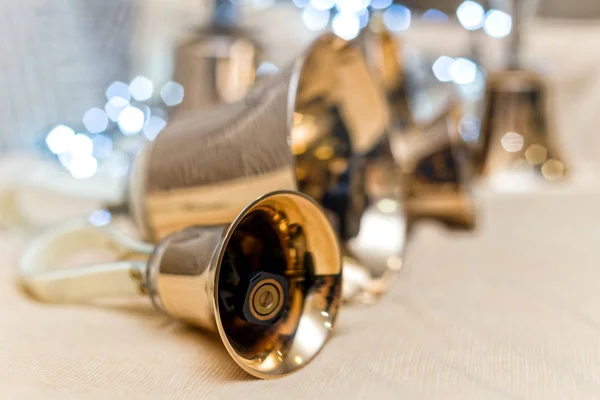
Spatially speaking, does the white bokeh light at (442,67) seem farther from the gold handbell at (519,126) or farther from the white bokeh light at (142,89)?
the white bokeh light at (142,89)

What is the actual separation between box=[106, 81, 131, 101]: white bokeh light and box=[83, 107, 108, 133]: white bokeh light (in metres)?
0.04

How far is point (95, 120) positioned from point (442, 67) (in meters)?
0.66

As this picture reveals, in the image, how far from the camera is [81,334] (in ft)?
1.18

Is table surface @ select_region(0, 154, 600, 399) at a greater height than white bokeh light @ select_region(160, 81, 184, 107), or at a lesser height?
lesser

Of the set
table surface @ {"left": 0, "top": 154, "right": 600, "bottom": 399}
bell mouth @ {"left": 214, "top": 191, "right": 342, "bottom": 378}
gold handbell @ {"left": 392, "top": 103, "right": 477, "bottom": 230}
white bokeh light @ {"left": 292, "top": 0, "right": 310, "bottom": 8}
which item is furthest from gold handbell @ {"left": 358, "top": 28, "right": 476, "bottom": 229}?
white bokeh light @ {"left": 292, "top": 0, "right": 310, "bottom": 8}

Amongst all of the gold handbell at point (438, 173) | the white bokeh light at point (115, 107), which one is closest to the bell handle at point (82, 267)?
the gold handbell at point (438, 173)

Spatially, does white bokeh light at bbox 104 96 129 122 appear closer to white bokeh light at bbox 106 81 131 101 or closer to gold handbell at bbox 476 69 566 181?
white bokeh light at bbox 106 81 131 101

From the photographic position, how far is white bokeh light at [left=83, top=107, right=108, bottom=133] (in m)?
1.00

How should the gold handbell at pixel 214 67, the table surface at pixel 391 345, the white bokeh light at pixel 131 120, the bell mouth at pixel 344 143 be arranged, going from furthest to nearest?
the white bokeh light at pixel 131 120 → the gold handbell at pixel 214 67 → the bell mouth at pixel 344 143 → the table surface at pixel 391 345

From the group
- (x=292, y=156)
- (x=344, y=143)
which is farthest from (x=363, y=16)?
(x=292, y=156)

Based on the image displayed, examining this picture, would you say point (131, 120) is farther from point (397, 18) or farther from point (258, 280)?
point (258, 280)

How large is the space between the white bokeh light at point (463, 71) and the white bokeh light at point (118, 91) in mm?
615

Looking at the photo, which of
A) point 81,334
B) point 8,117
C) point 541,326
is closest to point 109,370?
point 81,334

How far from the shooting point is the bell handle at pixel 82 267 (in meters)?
0.37
